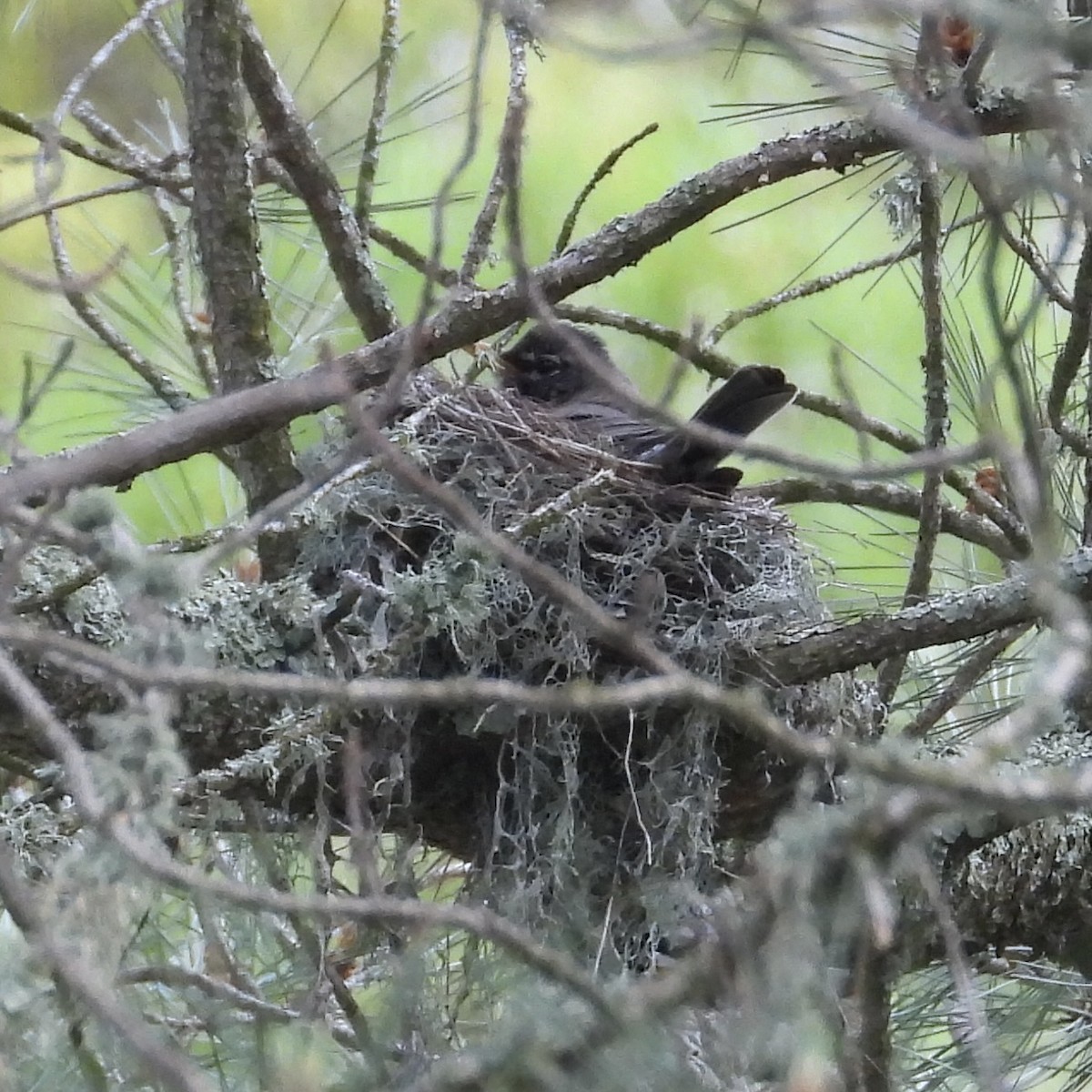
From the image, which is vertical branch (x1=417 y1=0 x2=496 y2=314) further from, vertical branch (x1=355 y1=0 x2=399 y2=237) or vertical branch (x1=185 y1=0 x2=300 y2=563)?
vertical branch (x1=355 y1=0 x2=399 y2=237)

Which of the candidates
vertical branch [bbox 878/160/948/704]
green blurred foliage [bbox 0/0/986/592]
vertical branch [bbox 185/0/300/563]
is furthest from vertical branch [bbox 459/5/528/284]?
green blurred foliage [bbox 0/0/986/592]

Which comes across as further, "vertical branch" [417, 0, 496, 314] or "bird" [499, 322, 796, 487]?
"bird" [499, 322, 796, 487]

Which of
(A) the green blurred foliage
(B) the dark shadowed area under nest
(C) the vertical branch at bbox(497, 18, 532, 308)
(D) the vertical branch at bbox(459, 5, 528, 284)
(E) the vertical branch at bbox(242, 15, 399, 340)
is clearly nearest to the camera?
(C) the vertical branch at bbox(497, 18, 532, 308)

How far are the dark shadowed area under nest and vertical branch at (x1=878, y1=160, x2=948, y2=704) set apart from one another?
189mm

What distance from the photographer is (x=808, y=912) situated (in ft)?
2.75

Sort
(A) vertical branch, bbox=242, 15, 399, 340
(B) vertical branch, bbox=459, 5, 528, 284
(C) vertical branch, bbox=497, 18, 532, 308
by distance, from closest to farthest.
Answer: (C) vertical branch, bbox=497, 18, 532, 308, (B) vertical branch, bbox=459, 5, 528, 284, (A) vertical branch, bbox=242, 15, 399, 340

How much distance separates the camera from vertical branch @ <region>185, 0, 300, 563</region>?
2.13 meters

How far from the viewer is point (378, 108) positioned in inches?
97.4

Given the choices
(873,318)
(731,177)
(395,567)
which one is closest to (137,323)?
(395,567)

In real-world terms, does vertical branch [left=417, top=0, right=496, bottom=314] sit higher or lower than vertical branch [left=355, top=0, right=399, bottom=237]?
lower

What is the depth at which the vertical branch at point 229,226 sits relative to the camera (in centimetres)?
213

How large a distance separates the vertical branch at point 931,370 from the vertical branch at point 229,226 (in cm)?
87

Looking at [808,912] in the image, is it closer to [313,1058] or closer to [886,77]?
[313,1058]

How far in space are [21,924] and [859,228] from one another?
4.73 metres
